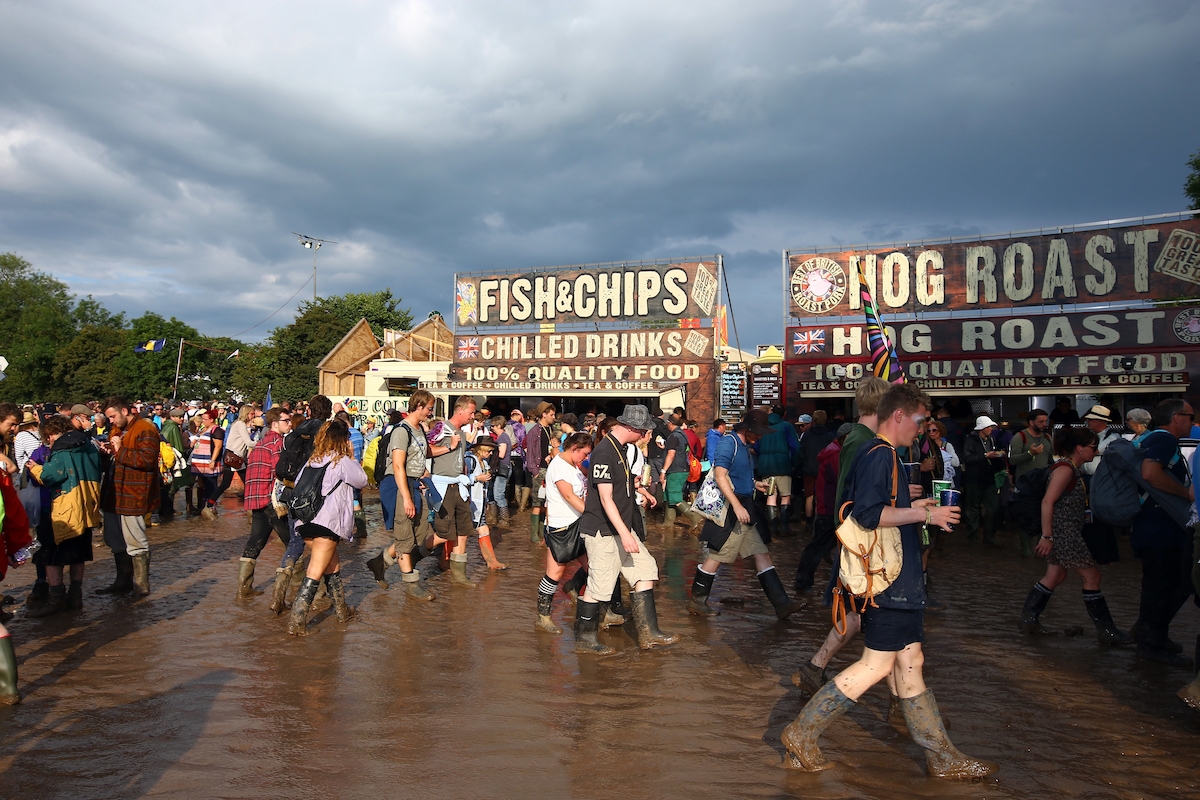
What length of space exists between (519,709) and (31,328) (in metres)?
70.5

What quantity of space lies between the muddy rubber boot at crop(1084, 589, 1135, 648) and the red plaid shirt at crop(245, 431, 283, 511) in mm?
7029

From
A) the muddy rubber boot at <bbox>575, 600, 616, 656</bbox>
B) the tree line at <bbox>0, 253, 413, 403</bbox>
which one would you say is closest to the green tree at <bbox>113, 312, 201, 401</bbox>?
the tree line at <bbox>0, 253, 413, 403</bbox>

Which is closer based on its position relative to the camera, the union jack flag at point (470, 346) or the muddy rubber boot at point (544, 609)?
→ the muddy rubber boot at point (544, 609)

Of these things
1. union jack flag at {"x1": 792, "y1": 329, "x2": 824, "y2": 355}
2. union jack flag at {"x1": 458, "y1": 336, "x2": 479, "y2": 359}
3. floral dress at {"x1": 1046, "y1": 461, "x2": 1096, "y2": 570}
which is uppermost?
union jack flag at {"x1": 458, "y1": 336, "x2": 479, "y2": 359}

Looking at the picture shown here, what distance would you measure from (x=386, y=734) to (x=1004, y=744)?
10.8 feet

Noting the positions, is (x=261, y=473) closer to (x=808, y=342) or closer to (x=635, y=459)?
(x=635, y=459)

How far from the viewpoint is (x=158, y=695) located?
4.52 m

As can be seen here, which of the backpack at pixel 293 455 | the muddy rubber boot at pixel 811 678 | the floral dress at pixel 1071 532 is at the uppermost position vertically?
the backpack at pixel 293 455

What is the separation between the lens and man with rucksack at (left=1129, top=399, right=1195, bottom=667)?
489 cm

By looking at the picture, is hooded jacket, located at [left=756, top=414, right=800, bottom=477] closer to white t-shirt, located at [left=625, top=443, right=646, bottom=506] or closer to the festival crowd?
the festival crowd

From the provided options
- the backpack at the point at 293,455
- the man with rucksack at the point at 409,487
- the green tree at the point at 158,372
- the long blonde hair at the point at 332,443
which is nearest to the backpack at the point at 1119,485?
the man with rucksack at the point at 409,487

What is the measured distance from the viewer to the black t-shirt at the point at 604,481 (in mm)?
5328

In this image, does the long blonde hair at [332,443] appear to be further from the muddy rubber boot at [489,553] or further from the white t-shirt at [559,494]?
the muddy rubber boot at [489,553]

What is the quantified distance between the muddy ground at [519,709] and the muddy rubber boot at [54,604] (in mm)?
135
